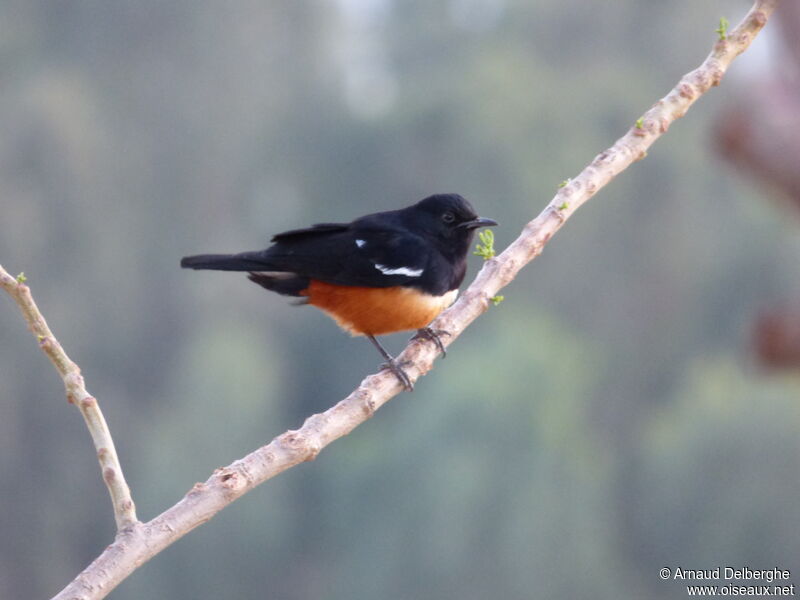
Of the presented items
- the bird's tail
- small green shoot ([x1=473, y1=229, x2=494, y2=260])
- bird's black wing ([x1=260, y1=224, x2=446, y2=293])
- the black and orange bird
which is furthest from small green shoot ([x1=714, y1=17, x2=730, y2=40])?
the bird's tail

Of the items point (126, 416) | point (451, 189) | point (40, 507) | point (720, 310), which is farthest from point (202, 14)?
point (720, 310)

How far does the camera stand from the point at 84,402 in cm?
322

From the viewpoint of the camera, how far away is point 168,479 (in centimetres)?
3019

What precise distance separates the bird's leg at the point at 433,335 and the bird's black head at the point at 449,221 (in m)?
0.68

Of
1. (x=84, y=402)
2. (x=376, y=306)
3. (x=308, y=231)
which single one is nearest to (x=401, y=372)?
(x=376, y=306)

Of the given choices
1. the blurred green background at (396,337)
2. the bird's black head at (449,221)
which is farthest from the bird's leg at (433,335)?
the blurred green background at (396,337)

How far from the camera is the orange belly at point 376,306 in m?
4.99

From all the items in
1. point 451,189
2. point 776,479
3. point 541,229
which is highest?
point 451,189

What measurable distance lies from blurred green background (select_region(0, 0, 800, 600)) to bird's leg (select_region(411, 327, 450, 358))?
67.8 ft

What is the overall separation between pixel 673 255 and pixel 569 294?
14.1 ft

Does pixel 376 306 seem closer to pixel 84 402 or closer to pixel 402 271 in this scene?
pixel 402 271

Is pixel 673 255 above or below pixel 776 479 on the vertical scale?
above

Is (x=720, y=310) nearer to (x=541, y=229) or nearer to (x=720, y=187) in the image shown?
(x=720, y=187)

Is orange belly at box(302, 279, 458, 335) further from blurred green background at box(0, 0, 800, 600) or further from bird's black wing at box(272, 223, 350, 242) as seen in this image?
blurred green background at box(0, 0, 800, 600)
